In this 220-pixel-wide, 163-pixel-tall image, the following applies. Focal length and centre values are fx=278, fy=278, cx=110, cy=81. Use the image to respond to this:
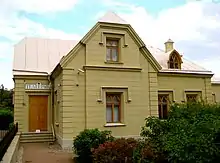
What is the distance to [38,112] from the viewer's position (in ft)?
63.6

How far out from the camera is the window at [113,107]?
54.0 feet

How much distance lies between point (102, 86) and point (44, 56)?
294 inches

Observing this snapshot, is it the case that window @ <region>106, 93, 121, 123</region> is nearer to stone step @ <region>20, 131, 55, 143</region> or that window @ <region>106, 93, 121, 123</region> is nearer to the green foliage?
stone step @ <region>20, 131, 55, 143</region>

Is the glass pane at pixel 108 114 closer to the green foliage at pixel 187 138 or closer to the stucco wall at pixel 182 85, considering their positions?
the stucco wall at pixel 182 85

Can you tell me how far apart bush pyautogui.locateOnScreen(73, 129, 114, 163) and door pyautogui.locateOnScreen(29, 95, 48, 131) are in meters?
8.63

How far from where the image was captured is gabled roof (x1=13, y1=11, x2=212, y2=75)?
20.0 metres

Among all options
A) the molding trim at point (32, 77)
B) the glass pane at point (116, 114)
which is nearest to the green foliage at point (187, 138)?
the glass pane at point (116, 114)

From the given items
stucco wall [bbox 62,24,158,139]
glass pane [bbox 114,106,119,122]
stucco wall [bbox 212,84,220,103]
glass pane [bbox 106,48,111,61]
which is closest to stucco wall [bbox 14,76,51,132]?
stucco wall [bbox 62,24,158,139]

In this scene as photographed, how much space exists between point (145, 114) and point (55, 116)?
5.96 m

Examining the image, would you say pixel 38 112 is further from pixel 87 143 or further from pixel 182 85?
pixel 182 85

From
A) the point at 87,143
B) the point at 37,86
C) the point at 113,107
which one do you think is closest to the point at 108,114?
the point at 113,107

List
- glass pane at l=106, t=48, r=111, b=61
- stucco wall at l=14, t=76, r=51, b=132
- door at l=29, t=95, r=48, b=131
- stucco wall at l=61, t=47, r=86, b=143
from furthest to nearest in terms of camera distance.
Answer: door at l=29, t=95, r=48, b=131 → stucco wall at l=14, t=76, r=51, b=132 → glass pane at l=106, t=48, r=111, b=61 → stucco wall at l=61, t=47, r=86, b=143

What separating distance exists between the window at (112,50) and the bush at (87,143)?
6381 millimetres

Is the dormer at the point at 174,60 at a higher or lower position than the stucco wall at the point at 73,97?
higher
